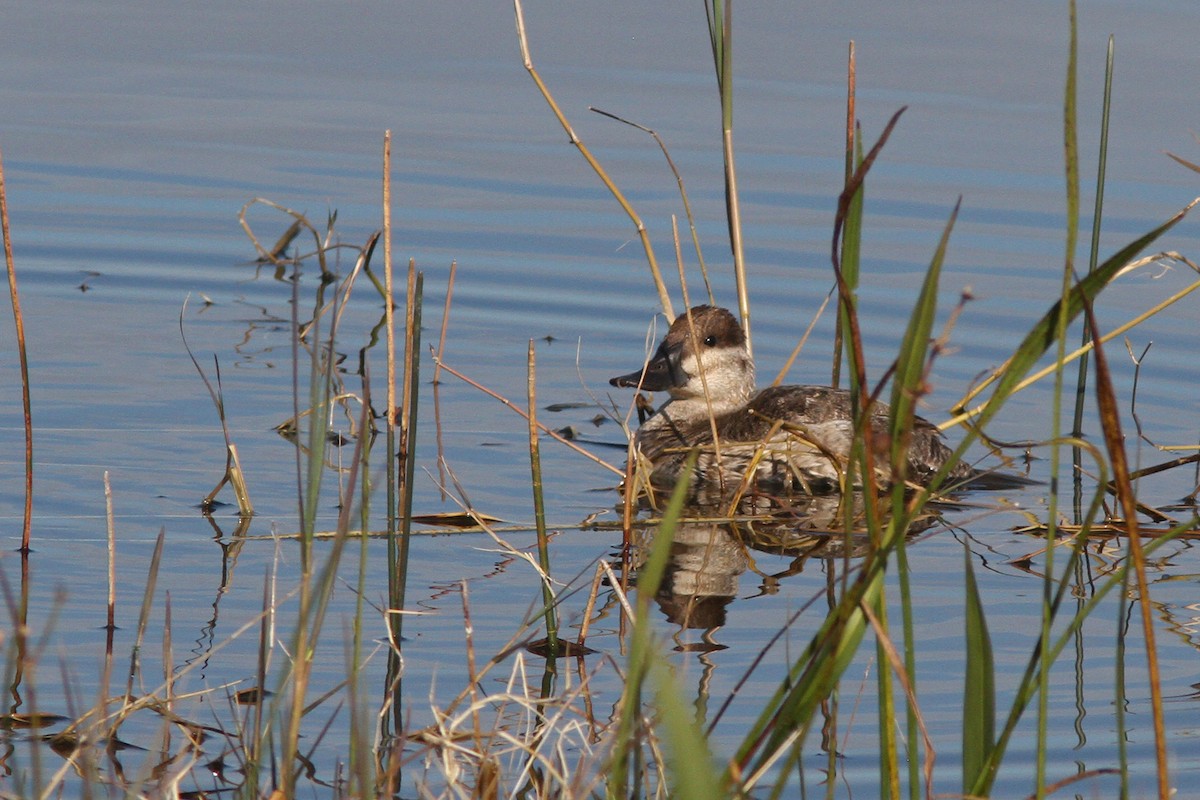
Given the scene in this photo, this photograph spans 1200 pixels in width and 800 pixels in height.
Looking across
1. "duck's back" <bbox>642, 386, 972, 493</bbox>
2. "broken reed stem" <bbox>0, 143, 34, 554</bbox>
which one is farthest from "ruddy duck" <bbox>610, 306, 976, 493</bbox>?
"broken reed stem" <bbox>0, 143, 34, 554</bbox>

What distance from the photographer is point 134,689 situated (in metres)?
4.45

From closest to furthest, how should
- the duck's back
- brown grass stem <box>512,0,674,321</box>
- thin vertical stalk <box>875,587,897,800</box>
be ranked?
thin vertical stalk <box>875,587,897,800</box> < brown grass stem <box>512,0,674,321</box> < the duck's back

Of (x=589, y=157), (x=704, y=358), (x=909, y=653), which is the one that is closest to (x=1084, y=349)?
(x=589, y=157)

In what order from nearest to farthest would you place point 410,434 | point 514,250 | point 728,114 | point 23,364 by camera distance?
1. point 410,434
2. point 23,364
3. point 728,114
4. point 514,250

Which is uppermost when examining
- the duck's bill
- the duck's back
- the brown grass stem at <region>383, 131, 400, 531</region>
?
the brown grass stem at <region>383, 131, 400, 531</region>

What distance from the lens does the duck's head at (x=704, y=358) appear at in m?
7.85

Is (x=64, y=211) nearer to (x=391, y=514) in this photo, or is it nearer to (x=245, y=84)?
(x=245, y=84)

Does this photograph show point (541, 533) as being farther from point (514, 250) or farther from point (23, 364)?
point (514, 250)

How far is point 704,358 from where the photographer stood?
7934 mm

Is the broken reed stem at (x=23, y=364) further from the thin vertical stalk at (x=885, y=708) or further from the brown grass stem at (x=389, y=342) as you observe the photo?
the thin vertical stalk at (x=885, y=708)

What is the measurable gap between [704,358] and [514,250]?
284cm

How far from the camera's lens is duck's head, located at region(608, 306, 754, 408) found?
25.8 feet

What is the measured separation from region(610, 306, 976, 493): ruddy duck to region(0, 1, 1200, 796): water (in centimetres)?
36

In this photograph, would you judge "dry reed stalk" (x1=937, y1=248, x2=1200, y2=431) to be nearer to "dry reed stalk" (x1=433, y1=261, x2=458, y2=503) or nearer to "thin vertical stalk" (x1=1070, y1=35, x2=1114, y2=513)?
"thin vertical stalk" (x1=1070, y1=35, x2=1114, y2=513)
